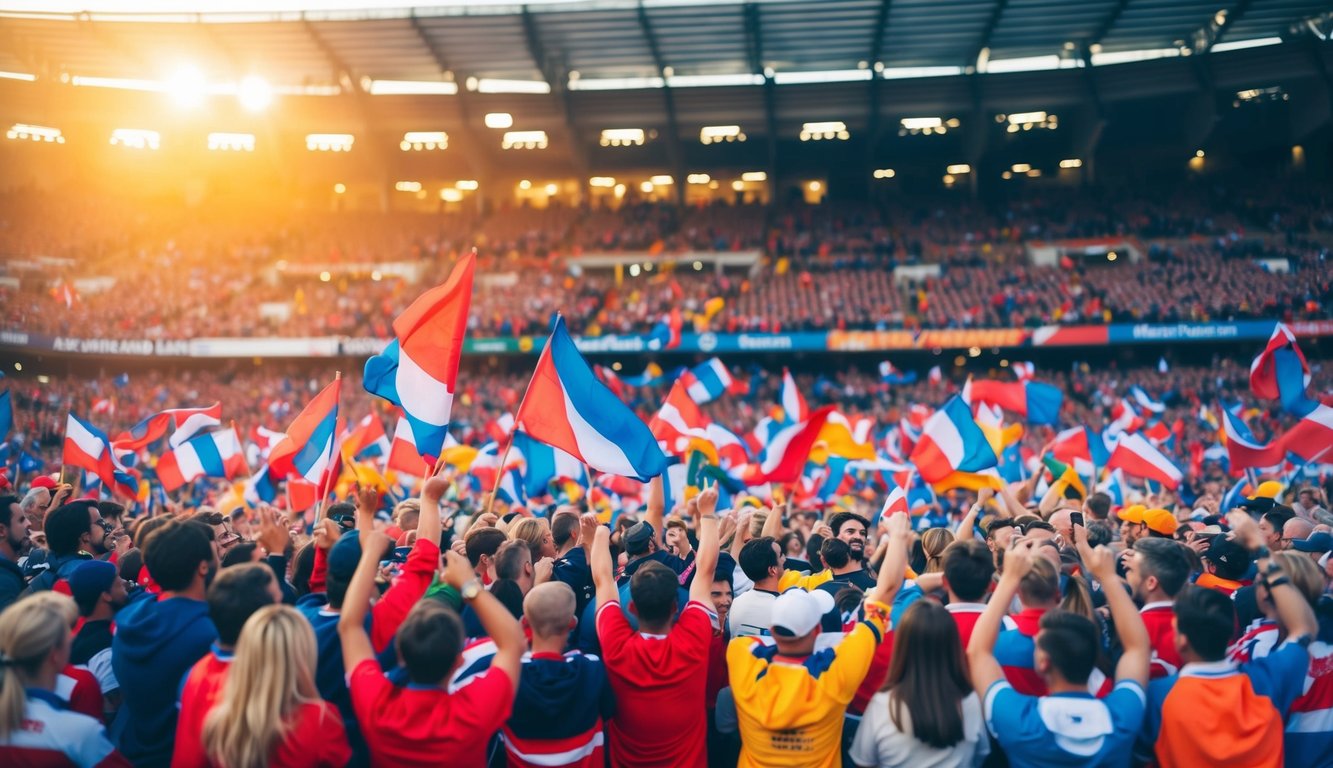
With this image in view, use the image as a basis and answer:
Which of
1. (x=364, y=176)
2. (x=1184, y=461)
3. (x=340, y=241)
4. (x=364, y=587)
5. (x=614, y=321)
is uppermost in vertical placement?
(x=364, y=176)

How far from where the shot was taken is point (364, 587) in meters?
3.56

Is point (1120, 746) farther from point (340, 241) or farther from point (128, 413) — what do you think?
point (340, 241)

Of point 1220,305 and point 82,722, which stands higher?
point 1220,305

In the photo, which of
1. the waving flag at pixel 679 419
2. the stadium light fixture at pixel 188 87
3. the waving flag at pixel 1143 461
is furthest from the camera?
the stadium light fixture at pixel 188 87

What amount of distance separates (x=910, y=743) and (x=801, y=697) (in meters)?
0.44

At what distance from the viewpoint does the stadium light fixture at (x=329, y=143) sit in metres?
44.8

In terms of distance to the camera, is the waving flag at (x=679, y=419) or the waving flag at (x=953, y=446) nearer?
the waving flag at (x=953, y=446)

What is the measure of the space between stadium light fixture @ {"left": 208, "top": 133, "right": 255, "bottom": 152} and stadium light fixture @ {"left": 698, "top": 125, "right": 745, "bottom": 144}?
21884 millimetres

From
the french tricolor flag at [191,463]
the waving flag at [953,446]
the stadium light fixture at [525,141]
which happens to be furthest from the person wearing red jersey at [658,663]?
the stadium light fixture at [525,141]

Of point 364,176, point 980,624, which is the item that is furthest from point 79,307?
point 980,624

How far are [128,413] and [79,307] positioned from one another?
6.42 metres

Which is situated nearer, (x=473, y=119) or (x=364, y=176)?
(x=473, y=119)

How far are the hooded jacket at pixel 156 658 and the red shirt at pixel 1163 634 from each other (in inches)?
159

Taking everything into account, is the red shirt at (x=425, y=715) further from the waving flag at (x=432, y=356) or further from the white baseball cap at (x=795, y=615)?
the waving flag at (x=432, y=356)
